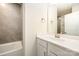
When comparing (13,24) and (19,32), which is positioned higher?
(13,24)

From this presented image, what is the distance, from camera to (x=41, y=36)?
2.12 m

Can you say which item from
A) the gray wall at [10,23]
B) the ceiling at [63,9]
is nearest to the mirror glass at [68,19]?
the ceiling at [63,9]

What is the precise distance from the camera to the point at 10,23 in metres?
2.24

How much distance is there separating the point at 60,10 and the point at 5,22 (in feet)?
4.03

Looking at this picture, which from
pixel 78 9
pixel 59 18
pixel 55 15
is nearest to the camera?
pixel 78 9

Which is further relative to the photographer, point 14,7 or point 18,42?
point 18,42

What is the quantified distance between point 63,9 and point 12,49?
1358 millimetres

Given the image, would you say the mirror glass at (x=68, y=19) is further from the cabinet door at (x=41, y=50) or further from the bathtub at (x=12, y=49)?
the bathtub at (x=12, y=49)

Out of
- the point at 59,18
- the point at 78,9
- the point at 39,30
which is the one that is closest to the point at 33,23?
the point at 39,30

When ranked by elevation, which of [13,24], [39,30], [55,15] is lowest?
[39,30]

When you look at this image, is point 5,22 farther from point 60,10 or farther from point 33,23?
point 60,10

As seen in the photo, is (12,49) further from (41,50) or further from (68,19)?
(68,19)

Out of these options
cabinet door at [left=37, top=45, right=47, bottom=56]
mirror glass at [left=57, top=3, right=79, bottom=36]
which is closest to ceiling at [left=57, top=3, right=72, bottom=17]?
mirror glass at [left=57, top=3, right=79, bottom=36]

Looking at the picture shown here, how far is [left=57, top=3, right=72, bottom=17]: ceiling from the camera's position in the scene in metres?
1.74
